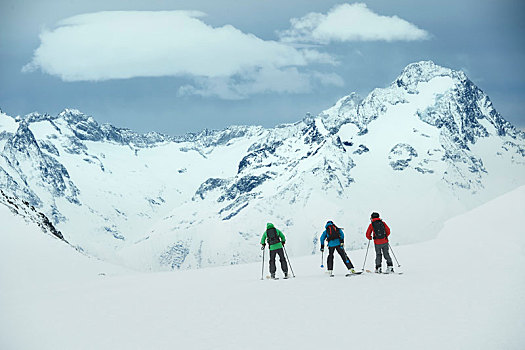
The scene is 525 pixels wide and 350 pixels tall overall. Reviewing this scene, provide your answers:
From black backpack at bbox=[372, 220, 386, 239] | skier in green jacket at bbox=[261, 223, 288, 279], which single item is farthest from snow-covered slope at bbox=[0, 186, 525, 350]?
black backpack at bbox=[372, 220, 386, 239]

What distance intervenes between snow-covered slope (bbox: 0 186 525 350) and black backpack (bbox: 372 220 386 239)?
5.70ft

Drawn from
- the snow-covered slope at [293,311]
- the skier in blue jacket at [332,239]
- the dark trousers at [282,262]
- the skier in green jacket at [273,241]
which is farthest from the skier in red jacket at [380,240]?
the skier in green jacket at [273,241]

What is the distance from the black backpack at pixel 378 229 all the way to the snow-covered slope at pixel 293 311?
1738 millimetres

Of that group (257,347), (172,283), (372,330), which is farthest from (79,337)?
(172,283)

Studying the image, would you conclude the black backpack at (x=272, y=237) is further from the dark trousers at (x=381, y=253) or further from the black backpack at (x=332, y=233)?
the dark trousers at (x=381, y=253)

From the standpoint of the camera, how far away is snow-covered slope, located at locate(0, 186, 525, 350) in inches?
520

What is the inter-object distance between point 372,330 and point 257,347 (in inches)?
113

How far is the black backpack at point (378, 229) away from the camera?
76.8 feet

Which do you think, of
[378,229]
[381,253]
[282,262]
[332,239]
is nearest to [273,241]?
[282,262]

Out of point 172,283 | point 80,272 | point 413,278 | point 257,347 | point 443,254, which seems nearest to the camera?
point 257,347

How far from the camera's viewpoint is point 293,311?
15820 millimetres

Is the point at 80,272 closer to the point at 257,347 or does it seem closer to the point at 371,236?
the point at 371,236

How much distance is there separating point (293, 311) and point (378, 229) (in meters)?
8.95

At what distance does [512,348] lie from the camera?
39.0 feet
